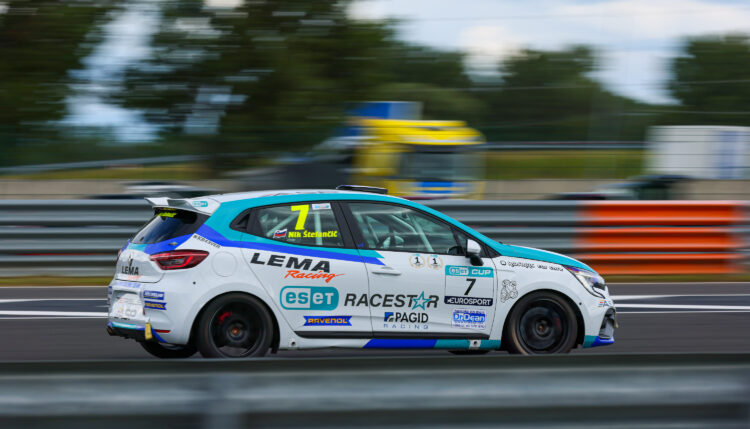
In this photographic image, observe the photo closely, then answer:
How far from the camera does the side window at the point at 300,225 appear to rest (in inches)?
280

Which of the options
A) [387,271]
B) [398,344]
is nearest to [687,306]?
[398,344]

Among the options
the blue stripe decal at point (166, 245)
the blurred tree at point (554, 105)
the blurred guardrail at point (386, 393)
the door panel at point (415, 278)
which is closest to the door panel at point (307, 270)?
the door panel at point (415, 278)

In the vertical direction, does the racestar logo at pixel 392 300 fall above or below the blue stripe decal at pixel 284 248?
below

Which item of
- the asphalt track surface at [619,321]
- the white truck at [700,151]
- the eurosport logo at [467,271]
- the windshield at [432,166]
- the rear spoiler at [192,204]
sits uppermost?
the white truck at [700,151]

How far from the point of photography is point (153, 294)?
682 cm

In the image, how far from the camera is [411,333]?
718 cm

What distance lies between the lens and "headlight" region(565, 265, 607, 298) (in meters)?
7.62

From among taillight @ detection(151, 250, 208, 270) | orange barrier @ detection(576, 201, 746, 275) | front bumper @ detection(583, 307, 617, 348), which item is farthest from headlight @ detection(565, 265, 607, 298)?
orange barrier @ detection(576, 201, 746, 275)

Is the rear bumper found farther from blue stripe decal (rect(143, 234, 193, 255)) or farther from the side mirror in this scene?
the side mirror

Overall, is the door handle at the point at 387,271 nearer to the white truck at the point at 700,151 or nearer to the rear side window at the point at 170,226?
the rear side window at the point at 170,226

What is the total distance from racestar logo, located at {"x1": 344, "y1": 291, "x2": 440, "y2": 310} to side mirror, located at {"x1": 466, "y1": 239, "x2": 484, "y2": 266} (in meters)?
0.40

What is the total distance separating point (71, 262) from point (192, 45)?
7877mm

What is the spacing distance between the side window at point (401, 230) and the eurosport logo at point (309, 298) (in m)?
0.49

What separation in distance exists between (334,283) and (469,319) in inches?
43.1
